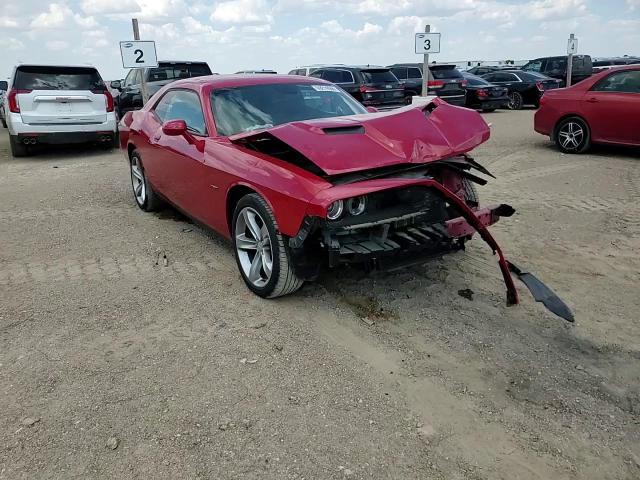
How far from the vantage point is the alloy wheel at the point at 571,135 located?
9.59m

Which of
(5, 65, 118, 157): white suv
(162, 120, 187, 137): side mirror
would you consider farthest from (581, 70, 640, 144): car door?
(5, 65, 118, 157): white suv

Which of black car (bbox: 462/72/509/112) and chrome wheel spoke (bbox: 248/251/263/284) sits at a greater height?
black car (bbox: 462/72/509/112)

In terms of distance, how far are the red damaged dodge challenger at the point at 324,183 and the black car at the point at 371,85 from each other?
1093 cm

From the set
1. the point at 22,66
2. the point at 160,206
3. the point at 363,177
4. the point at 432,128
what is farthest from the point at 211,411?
the point at 22,66

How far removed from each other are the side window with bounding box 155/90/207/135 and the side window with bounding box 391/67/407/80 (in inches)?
602

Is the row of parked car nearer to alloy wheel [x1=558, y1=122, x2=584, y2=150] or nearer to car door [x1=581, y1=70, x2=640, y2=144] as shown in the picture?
car door [x1=581, y1=70, x2=640, y2=144]

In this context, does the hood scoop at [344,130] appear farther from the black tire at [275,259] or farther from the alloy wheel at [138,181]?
the alloy wheel at [138,181]

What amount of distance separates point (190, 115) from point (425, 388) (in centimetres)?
332

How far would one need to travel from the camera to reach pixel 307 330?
3604mm

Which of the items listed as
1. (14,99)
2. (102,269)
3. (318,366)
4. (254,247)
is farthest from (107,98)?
(318,366)

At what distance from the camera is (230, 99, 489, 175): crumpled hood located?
3436mm

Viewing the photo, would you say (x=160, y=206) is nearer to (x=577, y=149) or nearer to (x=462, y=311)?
(x=462, y=311)

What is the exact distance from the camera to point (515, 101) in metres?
19.5

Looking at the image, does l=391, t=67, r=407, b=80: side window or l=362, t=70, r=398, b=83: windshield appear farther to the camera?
l=391, t=67, r=407, b=80: side window
